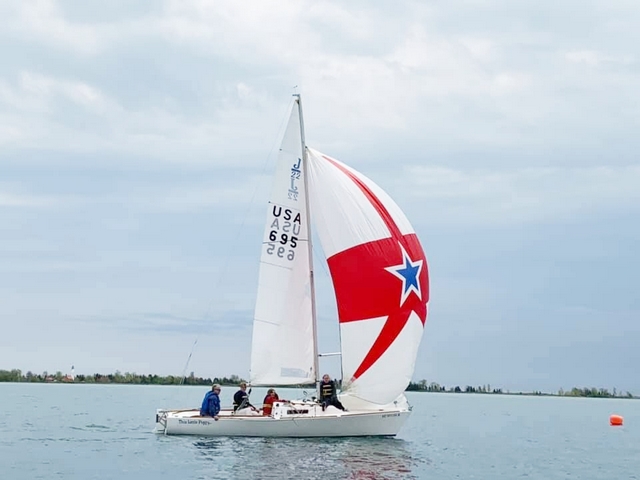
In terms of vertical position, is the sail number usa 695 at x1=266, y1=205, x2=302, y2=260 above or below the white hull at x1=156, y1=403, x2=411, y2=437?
above

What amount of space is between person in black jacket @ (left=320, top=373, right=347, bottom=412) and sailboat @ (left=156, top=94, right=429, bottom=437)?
212 millimetres

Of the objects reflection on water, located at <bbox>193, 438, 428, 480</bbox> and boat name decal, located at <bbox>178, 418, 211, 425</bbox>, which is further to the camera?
boat name decal, located at <bbox>178, 418, 211, 425</bbox>

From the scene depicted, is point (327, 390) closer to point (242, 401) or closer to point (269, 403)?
point (269, 403)

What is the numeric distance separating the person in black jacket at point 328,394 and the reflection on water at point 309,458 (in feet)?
3.35

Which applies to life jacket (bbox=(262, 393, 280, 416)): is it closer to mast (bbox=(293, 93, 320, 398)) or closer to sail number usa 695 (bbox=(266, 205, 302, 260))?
mast (bbox=(293, 93, 320, 398))

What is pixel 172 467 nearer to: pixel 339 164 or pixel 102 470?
pixel 102 470

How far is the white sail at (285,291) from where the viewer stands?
27547 millimetres

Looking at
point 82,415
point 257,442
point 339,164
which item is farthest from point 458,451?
point 82,415

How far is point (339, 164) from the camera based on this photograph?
1124 inches

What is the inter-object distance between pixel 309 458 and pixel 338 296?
553 cm

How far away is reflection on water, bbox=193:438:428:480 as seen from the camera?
69.7ft

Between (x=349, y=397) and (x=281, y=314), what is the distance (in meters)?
3.13

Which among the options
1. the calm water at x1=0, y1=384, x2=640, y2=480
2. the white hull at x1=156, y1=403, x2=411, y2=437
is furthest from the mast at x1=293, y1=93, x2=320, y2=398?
the calm water at x1=0, y1=384, x2=640, y2=480

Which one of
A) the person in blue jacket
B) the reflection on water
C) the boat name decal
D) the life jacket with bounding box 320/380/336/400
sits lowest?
the reflection on water
